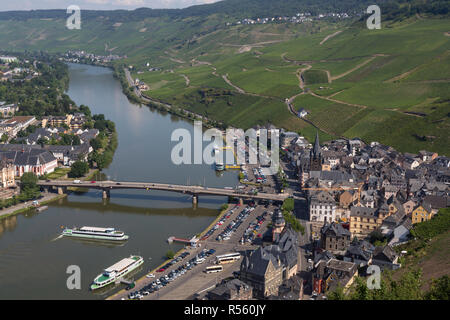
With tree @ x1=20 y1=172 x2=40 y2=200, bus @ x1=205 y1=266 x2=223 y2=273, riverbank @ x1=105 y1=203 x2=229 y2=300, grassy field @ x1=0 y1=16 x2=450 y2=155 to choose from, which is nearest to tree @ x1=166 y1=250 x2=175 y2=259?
riverbank @ x1=105 y1=203 x2=229 y2=300

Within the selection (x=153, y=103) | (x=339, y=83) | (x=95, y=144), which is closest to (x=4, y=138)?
(x=95, y=144)

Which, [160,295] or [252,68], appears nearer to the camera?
[160,295]

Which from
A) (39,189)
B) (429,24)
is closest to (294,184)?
(39,189)

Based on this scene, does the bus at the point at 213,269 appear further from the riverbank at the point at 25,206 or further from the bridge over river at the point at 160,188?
the riverbank at the point at 25,206

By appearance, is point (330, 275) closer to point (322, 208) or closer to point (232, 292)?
point (232, 292)

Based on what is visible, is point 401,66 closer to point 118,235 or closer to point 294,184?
point 294,184
